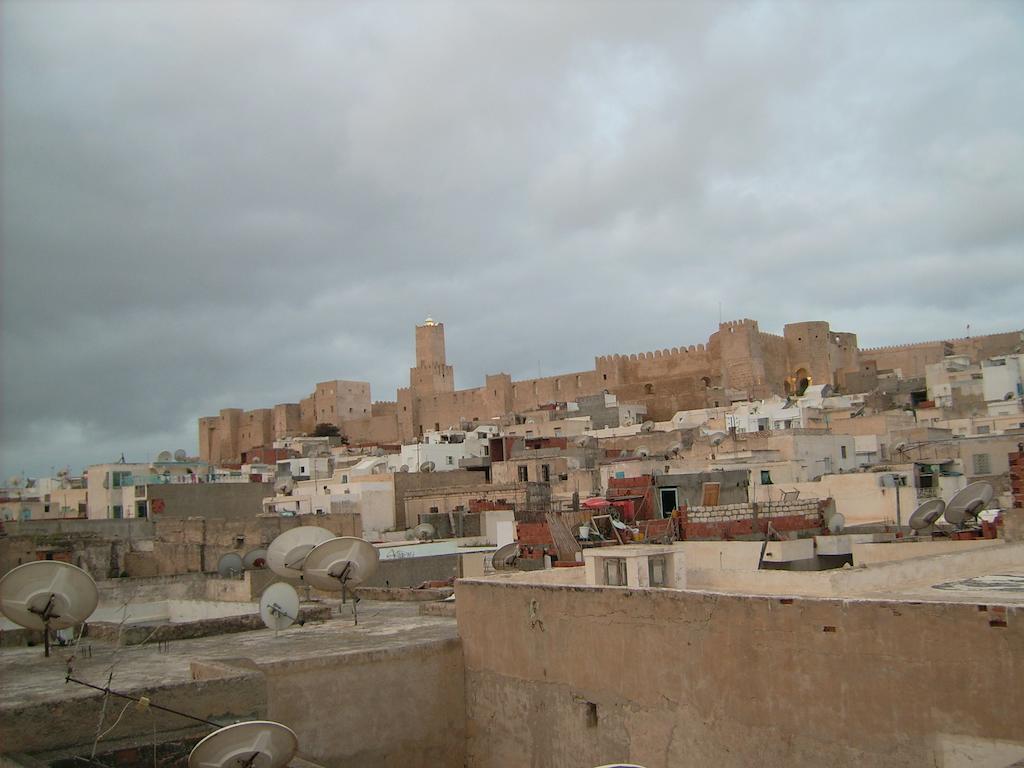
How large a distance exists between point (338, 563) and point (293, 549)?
1426 millimetres

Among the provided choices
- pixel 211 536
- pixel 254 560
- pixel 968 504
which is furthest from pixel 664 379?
pixel 968 504

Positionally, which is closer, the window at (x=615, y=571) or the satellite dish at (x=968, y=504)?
the window at (x=615, y=571)

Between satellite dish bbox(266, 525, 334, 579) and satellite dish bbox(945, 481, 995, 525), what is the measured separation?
291 inches

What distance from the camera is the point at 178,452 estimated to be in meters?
33.9

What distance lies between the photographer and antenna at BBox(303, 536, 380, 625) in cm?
1038

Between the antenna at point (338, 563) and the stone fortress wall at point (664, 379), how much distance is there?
1471 inches

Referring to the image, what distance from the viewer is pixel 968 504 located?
12.1m

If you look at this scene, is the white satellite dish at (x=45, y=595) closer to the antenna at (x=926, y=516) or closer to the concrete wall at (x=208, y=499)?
the antenna at (x=926, y=516)

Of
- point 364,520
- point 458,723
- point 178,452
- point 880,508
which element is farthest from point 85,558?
point 178,452

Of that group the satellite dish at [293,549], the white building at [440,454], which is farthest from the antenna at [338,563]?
the white building at [440,454]

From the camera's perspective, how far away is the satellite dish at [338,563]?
34.1ft

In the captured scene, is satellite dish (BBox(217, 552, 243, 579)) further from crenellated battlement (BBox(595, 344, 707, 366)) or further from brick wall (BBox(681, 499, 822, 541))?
crenellated battlement (BBox(595, 344, 707, 366))

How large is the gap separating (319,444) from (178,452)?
70.3 feet

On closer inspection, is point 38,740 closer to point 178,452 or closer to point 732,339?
point 178,452
